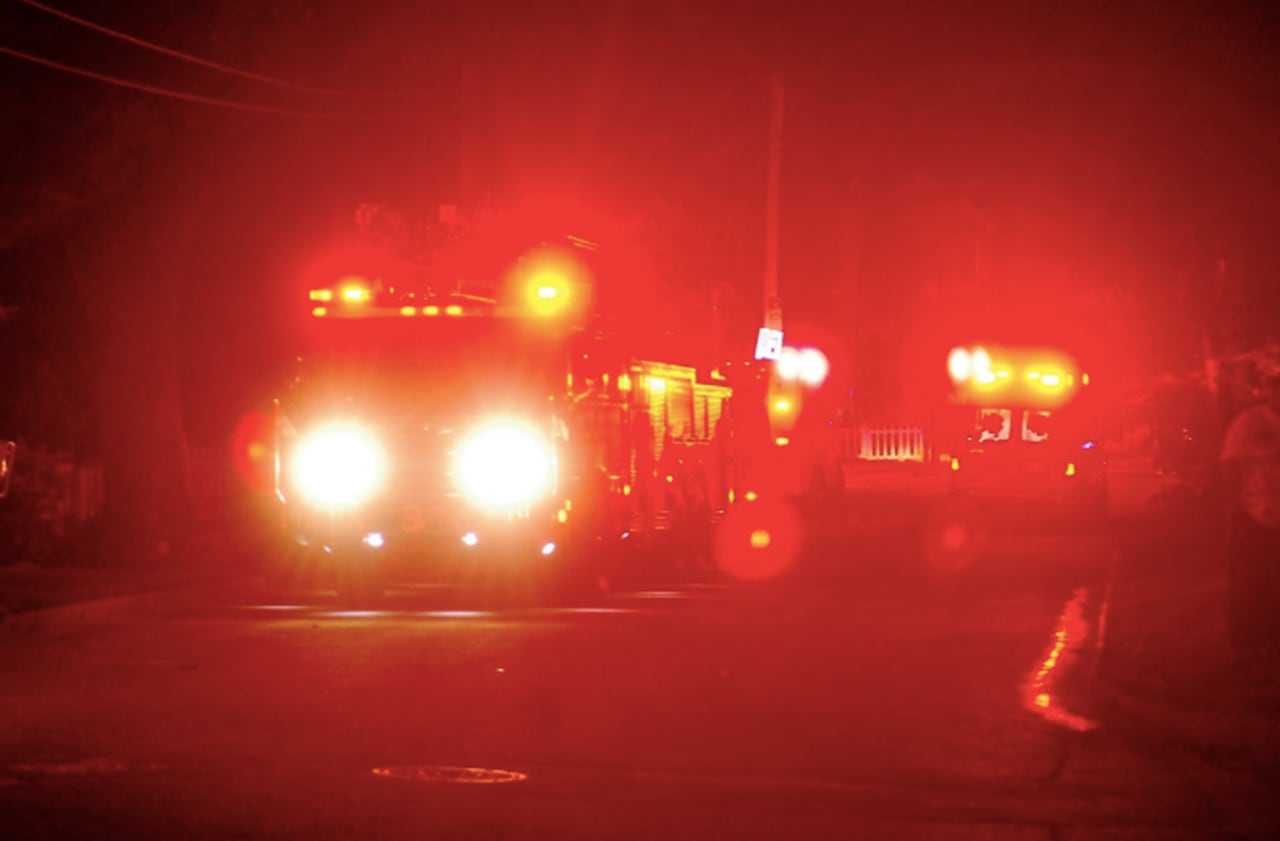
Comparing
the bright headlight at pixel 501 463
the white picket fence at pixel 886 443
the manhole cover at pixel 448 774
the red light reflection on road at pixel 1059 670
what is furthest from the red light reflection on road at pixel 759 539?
the white picket fence at pixel 886 443

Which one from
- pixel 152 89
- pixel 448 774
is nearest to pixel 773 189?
pixel 152 89

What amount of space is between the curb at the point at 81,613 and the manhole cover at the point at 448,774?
7990 mm

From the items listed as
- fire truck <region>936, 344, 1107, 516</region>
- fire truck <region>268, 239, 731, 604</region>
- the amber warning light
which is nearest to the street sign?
the amber warning light

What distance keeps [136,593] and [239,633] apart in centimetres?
359

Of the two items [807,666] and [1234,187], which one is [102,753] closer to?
[807,666]

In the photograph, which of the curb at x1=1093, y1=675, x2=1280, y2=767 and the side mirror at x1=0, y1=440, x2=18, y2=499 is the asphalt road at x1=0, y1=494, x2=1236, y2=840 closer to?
the curb at x1=1093, y1=675, x2=1280, y2=767

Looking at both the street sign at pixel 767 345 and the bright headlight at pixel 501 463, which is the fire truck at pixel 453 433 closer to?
the bright headlight at pixel 501 463

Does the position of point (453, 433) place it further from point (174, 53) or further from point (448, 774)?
point (448, 774)

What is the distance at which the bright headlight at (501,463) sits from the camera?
1869 cm

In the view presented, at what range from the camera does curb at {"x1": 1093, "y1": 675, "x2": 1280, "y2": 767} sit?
1070cm

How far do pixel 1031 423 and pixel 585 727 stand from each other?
23.1 meters

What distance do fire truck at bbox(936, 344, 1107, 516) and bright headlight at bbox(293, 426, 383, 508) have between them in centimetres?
1637

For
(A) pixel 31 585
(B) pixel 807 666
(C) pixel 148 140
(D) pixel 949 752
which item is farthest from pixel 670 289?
(D) pixel 949 752

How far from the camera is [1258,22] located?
47.3 feet
